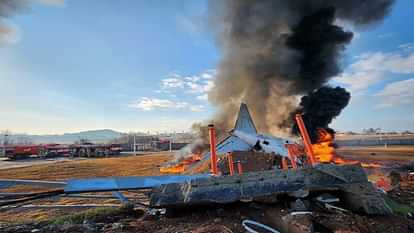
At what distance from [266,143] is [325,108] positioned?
596 cm

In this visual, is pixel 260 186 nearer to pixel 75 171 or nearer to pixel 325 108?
pixel 325 108

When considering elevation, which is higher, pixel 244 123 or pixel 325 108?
pixel 325 108

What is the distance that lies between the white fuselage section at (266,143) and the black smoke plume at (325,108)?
4.54 meters

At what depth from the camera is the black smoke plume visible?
13.4m

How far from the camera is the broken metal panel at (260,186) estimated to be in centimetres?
356

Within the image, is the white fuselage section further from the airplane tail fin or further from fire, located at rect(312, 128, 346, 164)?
fire, located at rect(312, 128, 346, 164)

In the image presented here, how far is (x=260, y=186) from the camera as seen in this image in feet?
11.9

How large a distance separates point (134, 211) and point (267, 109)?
14.4 meters

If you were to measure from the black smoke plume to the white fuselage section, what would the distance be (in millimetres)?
4543

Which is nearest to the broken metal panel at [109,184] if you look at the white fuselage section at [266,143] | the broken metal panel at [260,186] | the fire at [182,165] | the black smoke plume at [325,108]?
the broken metal panel at [260,186]

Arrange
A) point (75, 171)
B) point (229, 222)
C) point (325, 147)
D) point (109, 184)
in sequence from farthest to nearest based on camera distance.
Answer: point (75, 171)
point (325, 147)
point (109, 184)
point (229, 222)

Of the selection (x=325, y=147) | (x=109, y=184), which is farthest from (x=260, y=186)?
(x=325, y=147)

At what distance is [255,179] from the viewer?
369 centimetres

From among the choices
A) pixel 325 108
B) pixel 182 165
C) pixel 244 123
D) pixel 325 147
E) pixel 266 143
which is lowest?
pixel 182 165
